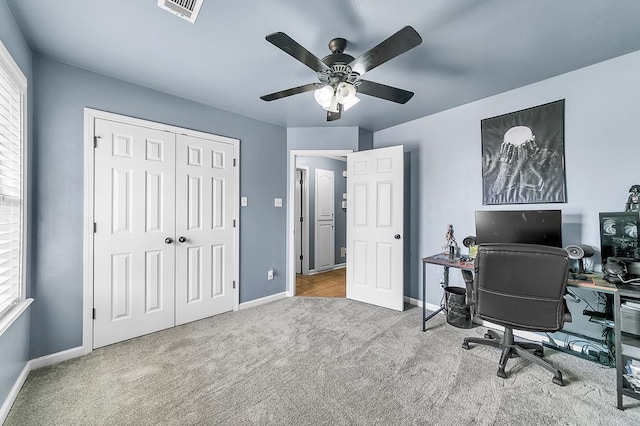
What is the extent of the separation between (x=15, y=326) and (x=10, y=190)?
894mm

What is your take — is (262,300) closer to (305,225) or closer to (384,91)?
(305,225)

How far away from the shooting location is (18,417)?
153cm

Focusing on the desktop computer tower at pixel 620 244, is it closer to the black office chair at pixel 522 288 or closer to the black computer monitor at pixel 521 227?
the black computer monitor at pixel 521 227

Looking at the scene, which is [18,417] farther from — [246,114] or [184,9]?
[246,114]

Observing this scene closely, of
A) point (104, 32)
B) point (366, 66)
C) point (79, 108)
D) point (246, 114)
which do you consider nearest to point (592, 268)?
point (366, 66)

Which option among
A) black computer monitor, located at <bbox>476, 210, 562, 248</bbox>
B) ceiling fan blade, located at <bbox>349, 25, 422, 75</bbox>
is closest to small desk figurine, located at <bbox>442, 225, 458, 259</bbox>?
black computer monitor, located at <bbox>476, 210, 562, 248</bbox>

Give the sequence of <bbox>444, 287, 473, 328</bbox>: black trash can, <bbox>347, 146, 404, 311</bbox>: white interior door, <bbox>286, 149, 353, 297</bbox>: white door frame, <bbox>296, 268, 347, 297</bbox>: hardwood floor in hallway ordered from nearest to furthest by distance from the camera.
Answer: <bbox>444, 287, 473, 328</bbox>: black trash can → <bbox>347, 146, 404, 311</bbox>: white interior door → <bbox>286, 149, 353, 297</bbox>: white door frame → <bbox>296, 268, 347, 297</bbox>: hardwood floor in hallway

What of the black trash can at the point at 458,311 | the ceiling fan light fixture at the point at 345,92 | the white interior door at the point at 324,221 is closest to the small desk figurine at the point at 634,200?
the black trash can at the point at 458,311

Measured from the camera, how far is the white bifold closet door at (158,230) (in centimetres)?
231

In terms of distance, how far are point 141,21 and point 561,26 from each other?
8.87 ft

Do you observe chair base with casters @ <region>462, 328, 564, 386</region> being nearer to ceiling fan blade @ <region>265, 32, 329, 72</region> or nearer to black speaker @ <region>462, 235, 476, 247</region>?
black speaker @ <region>462, 235, 476, 247</region>

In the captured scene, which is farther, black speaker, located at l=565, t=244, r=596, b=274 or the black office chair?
black speaker, located at l=565, t=244, r=596, b=274

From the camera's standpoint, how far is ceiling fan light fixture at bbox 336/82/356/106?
174 cm

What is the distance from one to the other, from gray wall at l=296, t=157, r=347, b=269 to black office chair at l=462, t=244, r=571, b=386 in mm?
3379
